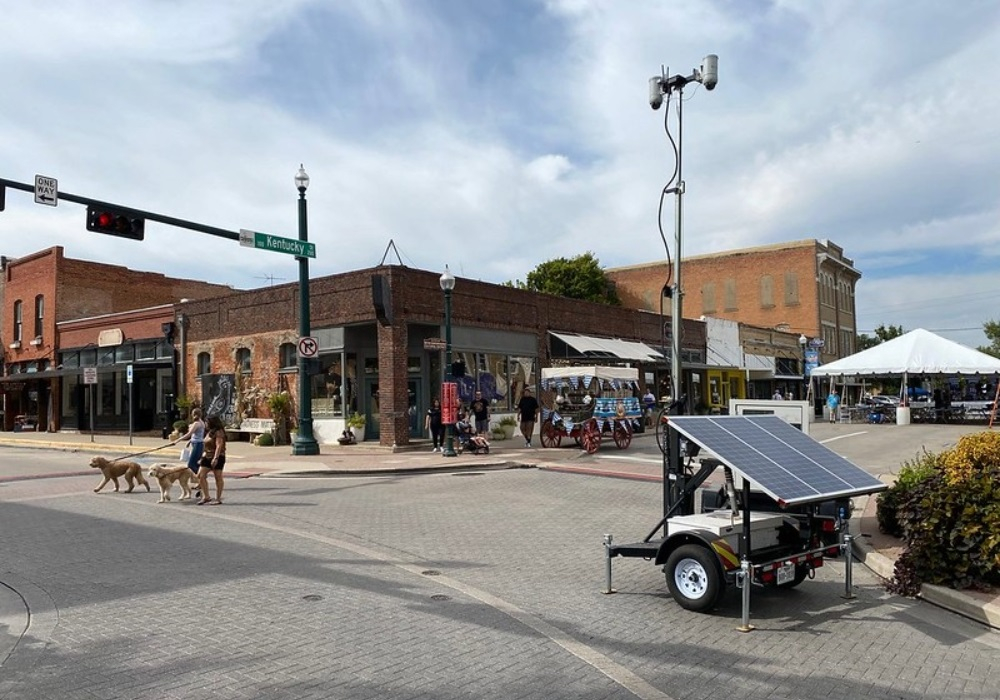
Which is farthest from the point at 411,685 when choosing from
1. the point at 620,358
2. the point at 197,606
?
the point at 620,358

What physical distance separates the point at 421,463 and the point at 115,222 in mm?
8525

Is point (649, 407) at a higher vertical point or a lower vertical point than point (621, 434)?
higher

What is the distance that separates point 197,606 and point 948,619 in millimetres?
6248

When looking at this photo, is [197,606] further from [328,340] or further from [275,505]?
[328,340]

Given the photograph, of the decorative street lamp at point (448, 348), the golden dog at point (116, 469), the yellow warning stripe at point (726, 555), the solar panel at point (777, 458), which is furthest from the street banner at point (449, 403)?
the yellow warning stripe at point (726, 555)

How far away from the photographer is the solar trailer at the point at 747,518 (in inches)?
243

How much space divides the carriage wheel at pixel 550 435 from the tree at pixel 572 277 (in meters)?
37.3

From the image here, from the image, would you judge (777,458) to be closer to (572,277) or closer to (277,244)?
(277,244)

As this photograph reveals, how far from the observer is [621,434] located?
73.6 feet

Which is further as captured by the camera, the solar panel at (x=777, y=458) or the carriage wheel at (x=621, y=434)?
the carriage wheel at (x=621, y=434)

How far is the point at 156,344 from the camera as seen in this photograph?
3088 centimetres

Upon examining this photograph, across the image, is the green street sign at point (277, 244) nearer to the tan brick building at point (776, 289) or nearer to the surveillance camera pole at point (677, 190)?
the surveillance camera pole at point (677, 190)

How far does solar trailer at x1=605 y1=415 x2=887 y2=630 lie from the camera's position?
616cm

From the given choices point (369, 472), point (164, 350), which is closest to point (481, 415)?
point (369, 472)
